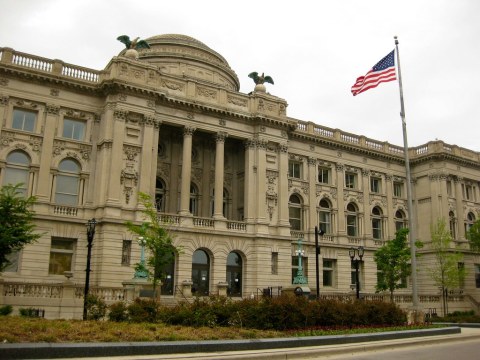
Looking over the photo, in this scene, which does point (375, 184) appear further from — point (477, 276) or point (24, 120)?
point (24, 120)

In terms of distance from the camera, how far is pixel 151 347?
1430 cm

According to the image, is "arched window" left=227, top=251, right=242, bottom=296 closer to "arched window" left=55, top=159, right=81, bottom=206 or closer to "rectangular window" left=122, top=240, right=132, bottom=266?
"rectangular window" left=122, top=240, right=132, bottom=266

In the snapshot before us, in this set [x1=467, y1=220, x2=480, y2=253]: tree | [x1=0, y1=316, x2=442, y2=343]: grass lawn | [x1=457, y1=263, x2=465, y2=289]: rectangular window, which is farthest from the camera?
[x1=467, y1=220, x2=480, y2=253]: tree

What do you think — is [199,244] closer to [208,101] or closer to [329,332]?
[208,101]

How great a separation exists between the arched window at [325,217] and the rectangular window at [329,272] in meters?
3.16

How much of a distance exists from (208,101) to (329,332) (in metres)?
27.1

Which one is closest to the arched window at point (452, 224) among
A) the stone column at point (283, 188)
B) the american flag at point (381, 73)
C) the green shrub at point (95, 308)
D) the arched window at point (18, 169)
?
the stone column at point (283, 188)

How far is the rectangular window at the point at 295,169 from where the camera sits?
49531 millimetres

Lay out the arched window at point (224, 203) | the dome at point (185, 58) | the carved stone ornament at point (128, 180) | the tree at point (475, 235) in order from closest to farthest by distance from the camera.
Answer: the carved stone ornament at point (128, 180), the arched window at point (224, 203), the dome at point (185, 58), the tree at point (475, 235)

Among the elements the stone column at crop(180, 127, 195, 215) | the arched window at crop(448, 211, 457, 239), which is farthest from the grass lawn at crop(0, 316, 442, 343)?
the arched window at crop(448, 211, 457, 239)

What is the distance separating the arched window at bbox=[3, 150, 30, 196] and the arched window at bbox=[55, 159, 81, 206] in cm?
229

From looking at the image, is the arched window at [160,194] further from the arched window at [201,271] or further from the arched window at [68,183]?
the arched window at [68,183]

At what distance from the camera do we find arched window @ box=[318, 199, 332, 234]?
50406mm

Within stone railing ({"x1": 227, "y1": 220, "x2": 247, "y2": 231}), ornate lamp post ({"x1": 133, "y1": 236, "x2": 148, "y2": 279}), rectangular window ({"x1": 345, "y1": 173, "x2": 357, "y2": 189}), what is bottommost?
ornate lamp post ({"x1": 133, "y1": 236, "x2": 148, "y2": 279})
